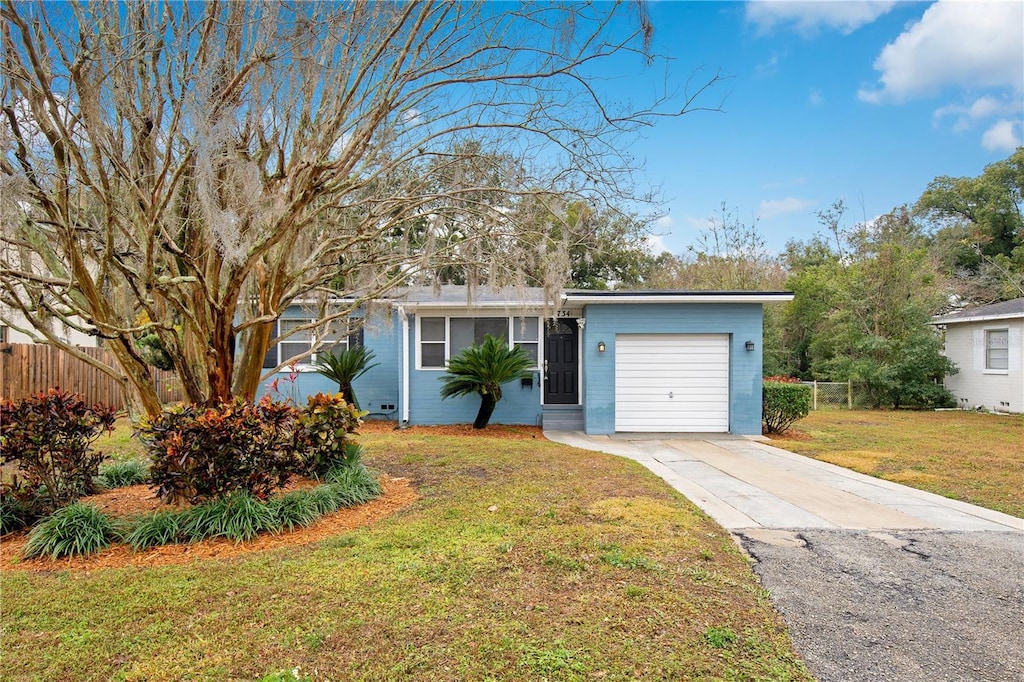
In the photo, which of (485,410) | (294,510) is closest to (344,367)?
(485,410)

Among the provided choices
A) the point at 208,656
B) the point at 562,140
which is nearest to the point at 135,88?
the point at 562,140

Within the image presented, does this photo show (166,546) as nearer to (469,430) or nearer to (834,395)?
(469,430)

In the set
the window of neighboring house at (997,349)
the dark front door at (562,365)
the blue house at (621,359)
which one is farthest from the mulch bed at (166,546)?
the window of neighboring house at (997,349)

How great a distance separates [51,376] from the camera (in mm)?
12016

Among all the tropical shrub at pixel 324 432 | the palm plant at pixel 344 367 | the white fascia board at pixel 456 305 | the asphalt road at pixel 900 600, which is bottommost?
the asphalt road at pixel 900 600

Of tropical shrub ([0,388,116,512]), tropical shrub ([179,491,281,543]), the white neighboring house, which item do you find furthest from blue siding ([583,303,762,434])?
the white neighboring house

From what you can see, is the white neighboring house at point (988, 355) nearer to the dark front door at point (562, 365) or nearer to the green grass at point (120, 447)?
the dark front door at point (562, 365)

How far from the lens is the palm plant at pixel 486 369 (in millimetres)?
10141

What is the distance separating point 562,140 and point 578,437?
5796 millimetres

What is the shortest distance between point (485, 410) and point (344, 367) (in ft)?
9.56

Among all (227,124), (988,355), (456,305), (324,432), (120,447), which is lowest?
(120,447)

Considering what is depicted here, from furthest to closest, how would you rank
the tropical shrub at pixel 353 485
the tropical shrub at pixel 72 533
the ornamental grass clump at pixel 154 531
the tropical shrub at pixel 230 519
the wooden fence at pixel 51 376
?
the wooden fence at pixel 51 376 → the tropical shrub at pixel 353 485 → the tropical shrub at pixel 230 519 → the ornamental grass clump at pixel 154 531 → the tropical shrub at pixel 72 533

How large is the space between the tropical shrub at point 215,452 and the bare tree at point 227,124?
0.83 meters

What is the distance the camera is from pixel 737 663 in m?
2.54
